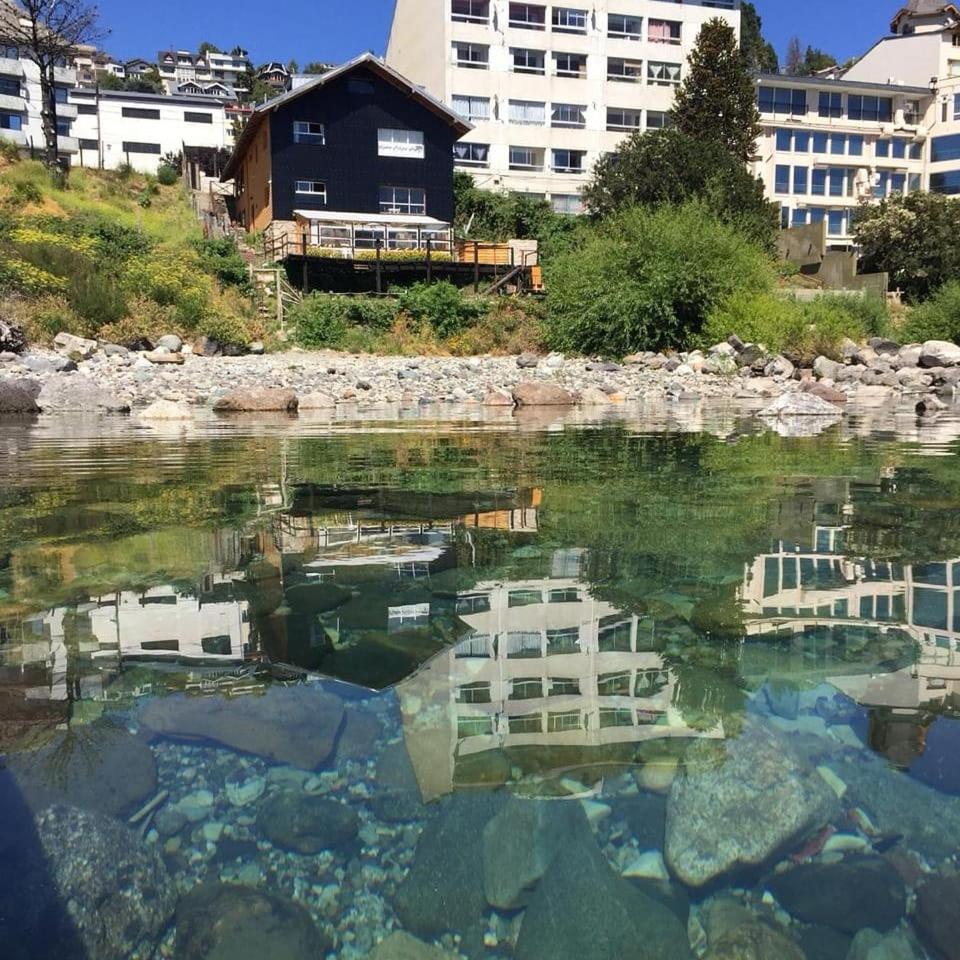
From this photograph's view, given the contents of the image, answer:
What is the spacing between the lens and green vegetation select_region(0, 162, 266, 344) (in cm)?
2441

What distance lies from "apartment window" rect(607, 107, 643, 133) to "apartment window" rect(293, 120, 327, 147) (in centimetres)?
2053

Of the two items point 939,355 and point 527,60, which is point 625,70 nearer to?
point 527,60

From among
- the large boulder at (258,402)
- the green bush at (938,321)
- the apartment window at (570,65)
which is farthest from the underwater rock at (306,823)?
the apartment window at (570,65)

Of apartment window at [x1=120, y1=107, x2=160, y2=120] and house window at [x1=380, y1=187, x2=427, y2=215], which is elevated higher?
apartment window at [x1=120, y1=107, x2=160, y2=120]

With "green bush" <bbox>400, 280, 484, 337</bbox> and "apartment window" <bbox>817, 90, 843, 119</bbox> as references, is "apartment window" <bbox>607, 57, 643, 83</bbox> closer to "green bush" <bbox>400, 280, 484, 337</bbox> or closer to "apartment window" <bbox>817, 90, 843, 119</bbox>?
"apartment window" <bbox>817, 90, 843, 119</bbox>

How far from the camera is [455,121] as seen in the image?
142 feet

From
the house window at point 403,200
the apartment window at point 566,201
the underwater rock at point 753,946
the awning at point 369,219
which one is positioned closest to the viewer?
the underwater rock at point 753,946

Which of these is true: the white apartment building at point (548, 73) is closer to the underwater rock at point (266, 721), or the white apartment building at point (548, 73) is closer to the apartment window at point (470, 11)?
the apartment window at point (470, 11)

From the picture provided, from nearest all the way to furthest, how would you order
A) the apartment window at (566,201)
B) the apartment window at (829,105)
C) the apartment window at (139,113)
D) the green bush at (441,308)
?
1. the green bush at (441,308)
2. the apartment window at (566,201)
3. the apartment window at (829,105)
4. the apartment window at (139,113)

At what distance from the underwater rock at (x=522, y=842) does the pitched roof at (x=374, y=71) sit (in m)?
42.0

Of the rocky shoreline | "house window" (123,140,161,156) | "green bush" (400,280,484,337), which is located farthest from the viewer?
"house window" (123,140,161,156)

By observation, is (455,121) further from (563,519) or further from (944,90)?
(563,519)

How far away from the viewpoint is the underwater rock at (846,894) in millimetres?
2084

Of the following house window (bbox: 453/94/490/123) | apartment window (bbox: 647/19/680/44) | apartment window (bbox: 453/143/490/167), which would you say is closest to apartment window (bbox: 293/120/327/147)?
apartment window (bbox: 453/143/490/167)
